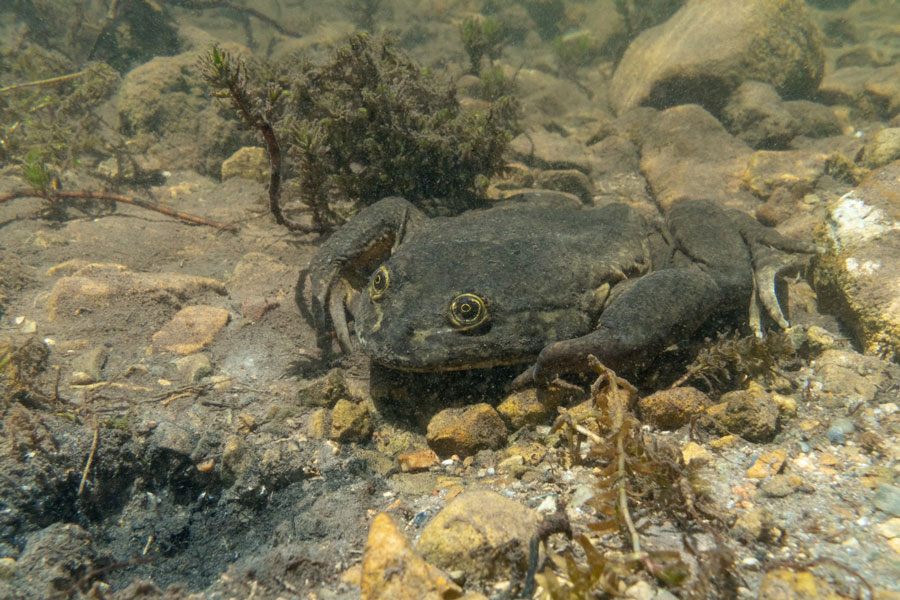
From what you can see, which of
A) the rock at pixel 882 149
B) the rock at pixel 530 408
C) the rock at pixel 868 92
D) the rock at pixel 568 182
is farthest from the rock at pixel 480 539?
the rock at pixel 868 92

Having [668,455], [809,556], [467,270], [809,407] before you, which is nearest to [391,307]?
[467,270]

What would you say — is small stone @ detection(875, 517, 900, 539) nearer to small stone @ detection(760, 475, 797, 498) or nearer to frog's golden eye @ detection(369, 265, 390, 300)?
small stone @ detection(760, 475, 797, 498)

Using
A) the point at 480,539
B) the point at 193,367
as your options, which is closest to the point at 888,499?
the point at 480,539

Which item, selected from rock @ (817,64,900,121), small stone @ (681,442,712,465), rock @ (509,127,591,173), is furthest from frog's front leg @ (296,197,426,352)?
rock @ (817,64,900,121)

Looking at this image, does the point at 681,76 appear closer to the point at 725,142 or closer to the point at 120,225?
the point at 725,142

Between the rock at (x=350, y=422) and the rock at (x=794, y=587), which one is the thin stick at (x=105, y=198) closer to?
the rock at (x=350, y=422)
